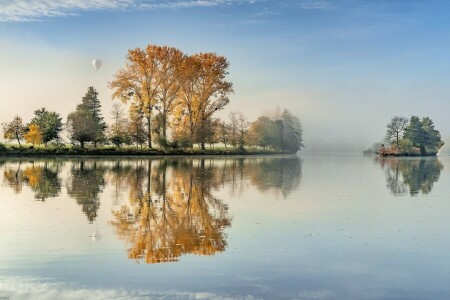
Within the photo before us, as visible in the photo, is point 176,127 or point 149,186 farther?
point 176,127

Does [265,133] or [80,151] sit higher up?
[265,133]

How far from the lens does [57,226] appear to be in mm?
13750

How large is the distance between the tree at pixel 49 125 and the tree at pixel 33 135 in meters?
0.75

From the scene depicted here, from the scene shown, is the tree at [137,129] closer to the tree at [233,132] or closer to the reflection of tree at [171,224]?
the tree at [233,132]

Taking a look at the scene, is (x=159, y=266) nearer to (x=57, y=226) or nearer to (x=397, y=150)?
(x=57, y=226)

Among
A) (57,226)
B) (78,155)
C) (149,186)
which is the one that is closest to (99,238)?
(57,226)

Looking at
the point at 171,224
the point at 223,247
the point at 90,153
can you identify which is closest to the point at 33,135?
the point at 90,153

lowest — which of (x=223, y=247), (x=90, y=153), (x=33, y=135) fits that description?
(x=223, y=247)

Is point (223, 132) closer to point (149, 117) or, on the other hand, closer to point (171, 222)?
point (149, 117)

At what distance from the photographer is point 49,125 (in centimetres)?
8556

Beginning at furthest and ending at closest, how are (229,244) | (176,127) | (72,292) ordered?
(176,127) → (229,244) → (72,292)

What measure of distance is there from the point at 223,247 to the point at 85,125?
73.2 metres

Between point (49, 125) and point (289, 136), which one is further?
point (289, 136)

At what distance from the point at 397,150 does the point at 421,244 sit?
319 ft
